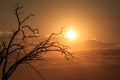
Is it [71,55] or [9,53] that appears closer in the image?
[9,53]

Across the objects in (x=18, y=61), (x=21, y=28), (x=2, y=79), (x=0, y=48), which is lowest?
(x=2, y=79)

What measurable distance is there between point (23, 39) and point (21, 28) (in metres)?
0.91

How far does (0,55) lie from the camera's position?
12.7 m

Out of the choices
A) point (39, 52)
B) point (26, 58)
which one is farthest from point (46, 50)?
point (26, 58)

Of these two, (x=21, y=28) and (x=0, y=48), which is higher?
(x=21, y=28)

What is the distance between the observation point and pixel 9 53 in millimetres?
12750

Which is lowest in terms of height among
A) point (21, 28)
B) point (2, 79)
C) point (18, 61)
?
point (2, 79)

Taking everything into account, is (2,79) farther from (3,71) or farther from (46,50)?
(46,50)

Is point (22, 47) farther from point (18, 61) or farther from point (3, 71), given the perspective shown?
point (3, 71)

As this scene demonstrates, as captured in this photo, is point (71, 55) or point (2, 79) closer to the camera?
point (2, 79)

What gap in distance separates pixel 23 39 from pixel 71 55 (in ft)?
10.5

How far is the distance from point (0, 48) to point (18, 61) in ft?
4.71

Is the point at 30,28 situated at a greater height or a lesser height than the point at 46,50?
greater

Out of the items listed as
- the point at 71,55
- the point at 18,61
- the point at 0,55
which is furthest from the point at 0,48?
the point at 71,55
